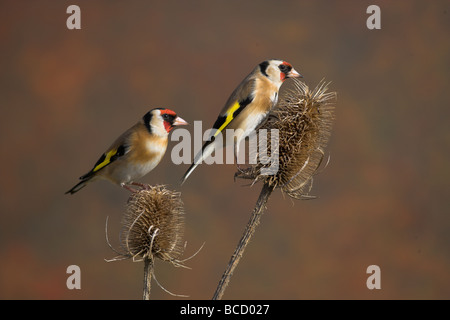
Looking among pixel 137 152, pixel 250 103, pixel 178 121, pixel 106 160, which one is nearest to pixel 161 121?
pixel 178 121

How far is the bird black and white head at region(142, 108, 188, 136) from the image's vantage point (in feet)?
10.8

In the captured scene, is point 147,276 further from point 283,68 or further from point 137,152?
point 283,68

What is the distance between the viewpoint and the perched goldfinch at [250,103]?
Answer: 141 inches

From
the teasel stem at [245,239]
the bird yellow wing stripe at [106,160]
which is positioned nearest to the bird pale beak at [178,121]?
the bird yellow wing stripe at [106,160]

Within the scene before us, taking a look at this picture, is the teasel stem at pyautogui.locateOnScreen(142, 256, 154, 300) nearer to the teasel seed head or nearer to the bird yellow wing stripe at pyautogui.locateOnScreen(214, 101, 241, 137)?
the teasel seed head

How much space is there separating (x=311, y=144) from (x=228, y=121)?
0.82 m

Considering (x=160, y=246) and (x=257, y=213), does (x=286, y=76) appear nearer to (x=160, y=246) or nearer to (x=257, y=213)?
(x=257, y=213)

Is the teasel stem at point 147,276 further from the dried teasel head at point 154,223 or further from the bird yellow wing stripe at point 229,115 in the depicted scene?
the bird yellow wing stripe at point 229,115

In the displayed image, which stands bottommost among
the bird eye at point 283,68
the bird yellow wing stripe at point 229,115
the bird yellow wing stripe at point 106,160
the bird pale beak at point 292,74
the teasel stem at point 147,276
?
the teasel stem at point 147,276

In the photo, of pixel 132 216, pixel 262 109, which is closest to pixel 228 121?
pixel 262 109

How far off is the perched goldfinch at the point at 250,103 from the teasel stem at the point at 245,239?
0.63 meters

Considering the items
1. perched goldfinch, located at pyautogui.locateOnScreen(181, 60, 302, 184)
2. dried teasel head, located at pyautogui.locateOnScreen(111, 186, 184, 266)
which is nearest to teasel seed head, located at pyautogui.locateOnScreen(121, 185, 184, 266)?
dried teasel head, located at pyautogui.locateOnScreen(111, 186, 184, 266)

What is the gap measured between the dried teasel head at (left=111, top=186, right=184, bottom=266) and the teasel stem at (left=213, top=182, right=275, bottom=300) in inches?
20.2

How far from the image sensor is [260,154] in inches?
125
